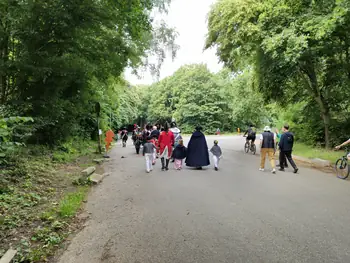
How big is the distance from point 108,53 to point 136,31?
7.47ft

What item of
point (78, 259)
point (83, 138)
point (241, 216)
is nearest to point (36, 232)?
point (78, 259)

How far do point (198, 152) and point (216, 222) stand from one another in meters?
6.76

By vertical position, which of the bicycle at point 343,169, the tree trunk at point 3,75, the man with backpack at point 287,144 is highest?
the tree trunk at point 3,75

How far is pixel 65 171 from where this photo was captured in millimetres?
10648

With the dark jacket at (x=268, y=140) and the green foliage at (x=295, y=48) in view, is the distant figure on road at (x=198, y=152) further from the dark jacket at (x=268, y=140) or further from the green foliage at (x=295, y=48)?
the green foliage at (x=295, y=48)

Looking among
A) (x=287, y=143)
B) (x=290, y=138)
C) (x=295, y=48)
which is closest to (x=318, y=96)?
(x=295, y=48)

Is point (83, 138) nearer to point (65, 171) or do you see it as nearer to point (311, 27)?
point (65, 171)

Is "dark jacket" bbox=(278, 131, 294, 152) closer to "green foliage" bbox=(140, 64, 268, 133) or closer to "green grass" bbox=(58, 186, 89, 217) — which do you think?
"green grass" bbox=(58, 186, 89, 217)

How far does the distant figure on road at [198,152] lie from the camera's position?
39.2 ft

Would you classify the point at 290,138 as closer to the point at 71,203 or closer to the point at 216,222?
the point at 216,222

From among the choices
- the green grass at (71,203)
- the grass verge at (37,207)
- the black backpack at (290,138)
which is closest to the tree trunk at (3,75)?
the grass verge at (37,207)

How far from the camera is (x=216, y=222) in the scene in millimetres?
5320

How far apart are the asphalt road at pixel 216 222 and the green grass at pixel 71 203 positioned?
28 centimetres

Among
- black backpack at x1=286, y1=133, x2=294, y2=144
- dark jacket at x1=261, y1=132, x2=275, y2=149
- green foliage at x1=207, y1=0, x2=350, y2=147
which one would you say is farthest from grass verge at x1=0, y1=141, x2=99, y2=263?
green foliage at x1=207, y1=0, x2=350, y2=147
